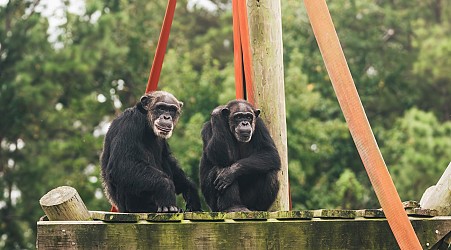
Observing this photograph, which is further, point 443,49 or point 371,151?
point 443,49

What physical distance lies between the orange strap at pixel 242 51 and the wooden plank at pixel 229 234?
2.26 m

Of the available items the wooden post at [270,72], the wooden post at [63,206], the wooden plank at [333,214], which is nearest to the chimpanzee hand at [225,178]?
the wooden post at [270,72]

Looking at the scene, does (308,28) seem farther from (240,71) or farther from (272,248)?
(272,248)

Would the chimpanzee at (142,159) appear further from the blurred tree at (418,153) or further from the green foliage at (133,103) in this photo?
the blurred tree at (418,153)

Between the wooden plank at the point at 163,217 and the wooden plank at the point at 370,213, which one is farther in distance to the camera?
the wooden plank at the point at 370,213

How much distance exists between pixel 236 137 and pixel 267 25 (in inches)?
49.9

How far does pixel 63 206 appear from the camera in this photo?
24.5 ft

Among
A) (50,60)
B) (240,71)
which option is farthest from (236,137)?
(50,60)

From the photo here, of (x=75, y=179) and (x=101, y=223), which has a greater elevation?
(x=75, y=179)

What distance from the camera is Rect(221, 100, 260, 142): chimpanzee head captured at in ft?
30.5

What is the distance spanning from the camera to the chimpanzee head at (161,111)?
9172 millimetres

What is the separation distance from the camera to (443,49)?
2797 centimetres

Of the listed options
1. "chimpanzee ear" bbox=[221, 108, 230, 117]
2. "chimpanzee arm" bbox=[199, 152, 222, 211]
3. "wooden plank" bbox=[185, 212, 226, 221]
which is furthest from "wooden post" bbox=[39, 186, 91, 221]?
"chimpanzee ear" bbox=[221, 108, 230, 117]

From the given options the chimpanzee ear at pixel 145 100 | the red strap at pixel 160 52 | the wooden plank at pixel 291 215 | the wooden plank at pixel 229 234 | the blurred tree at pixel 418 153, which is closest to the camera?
the wooden plank at pixel 229 234
